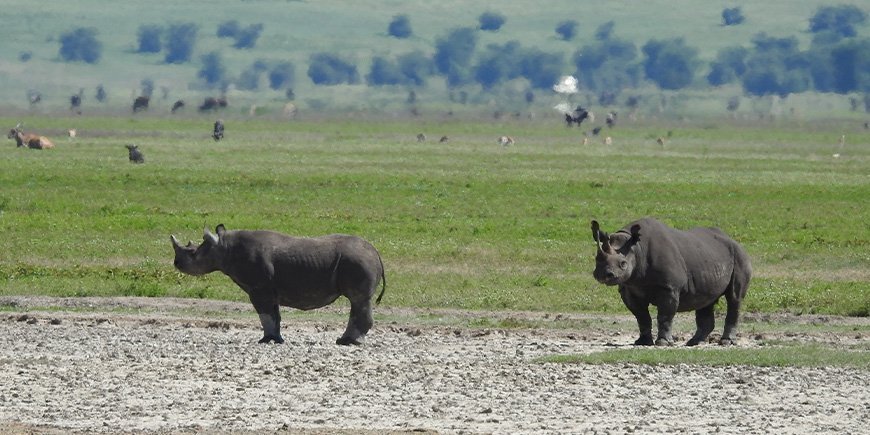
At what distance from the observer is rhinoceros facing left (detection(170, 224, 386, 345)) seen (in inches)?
786

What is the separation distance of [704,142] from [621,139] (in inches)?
237

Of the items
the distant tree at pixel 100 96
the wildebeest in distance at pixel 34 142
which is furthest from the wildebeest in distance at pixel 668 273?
the distant tree at pixel 100 96

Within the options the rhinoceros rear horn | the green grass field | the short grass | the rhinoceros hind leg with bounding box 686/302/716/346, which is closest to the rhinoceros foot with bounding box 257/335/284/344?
the short grass

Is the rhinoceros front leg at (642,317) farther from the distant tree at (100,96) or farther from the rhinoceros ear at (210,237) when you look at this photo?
the distant tree at (100,96)

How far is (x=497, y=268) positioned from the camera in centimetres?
2908

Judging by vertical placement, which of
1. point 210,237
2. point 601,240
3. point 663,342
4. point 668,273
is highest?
point 601,240

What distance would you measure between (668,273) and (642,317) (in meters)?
0.58

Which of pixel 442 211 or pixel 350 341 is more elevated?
pixel 350 341

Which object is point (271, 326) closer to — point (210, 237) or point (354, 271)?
point (354, 271)

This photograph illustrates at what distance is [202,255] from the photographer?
20.4 metres

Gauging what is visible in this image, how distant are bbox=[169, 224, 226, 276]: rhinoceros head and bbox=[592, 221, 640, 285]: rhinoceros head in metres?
4.22

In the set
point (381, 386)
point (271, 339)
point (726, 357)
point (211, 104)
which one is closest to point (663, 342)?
point (726, 357)

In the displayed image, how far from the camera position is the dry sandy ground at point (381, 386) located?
1429 centimetres

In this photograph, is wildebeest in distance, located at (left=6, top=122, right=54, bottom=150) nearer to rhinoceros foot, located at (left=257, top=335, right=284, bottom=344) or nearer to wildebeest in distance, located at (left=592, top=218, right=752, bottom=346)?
rhinoceros foot, located at (left=257, top=335, right=284, bottom=344)
